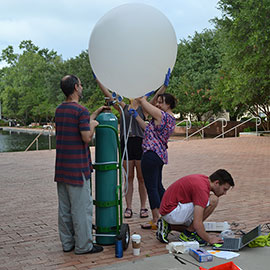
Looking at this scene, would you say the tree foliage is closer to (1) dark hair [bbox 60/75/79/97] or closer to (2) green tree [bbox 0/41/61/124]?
(2) green tree [bbox 0/41/61/124]

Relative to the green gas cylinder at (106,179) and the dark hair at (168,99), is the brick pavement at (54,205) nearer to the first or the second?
the green gas cylinder at (106,179)

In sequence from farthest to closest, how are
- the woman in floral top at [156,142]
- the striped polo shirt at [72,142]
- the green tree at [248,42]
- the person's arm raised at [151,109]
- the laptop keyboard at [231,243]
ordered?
the green tree at [248,42] < the woman in floral top at [156,142] < the person's arm raised at [151,109] < the laptop keyboard at [231,243] < the striped polo shirt at [72,142]

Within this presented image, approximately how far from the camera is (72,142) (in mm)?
3727

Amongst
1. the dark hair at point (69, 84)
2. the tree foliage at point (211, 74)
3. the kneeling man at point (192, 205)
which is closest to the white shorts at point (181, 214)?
the kneeling man at point (192, 205)

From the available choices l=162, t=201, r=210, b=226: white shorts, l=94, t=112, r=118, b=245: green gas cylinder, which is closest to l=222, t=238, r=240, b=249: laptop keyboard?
l=162, t=201, r=210, b=226: white shorts

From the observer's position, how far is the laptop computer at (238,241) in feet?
12.7

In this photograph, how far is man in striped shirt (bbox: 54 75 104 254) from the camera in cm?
371

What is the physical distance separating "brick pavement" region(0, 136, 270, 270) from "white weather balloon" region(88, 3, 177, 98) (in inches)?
65.5

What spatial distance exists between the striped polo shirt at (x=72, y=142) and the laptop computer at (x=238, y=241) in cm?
150

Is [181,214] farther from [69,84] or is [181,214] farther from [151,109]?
[69,84]

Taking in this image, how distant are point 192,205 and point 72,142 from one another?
1.35m

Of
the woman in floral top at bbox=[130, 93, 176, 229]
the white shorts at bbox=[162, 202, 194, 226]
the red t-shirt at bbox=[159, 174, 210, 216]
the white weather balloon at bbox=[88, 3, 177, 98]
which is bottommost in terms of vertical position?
the white shorts at bbox=[162, 202, 194, 226]

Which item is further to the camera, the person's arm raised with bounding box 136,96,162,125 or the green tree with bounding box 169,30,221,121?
the green tree with bounding box 169,30,221,121

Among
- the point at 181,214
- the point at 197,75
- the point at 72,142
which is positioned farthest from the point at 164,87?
the point at 197,75
